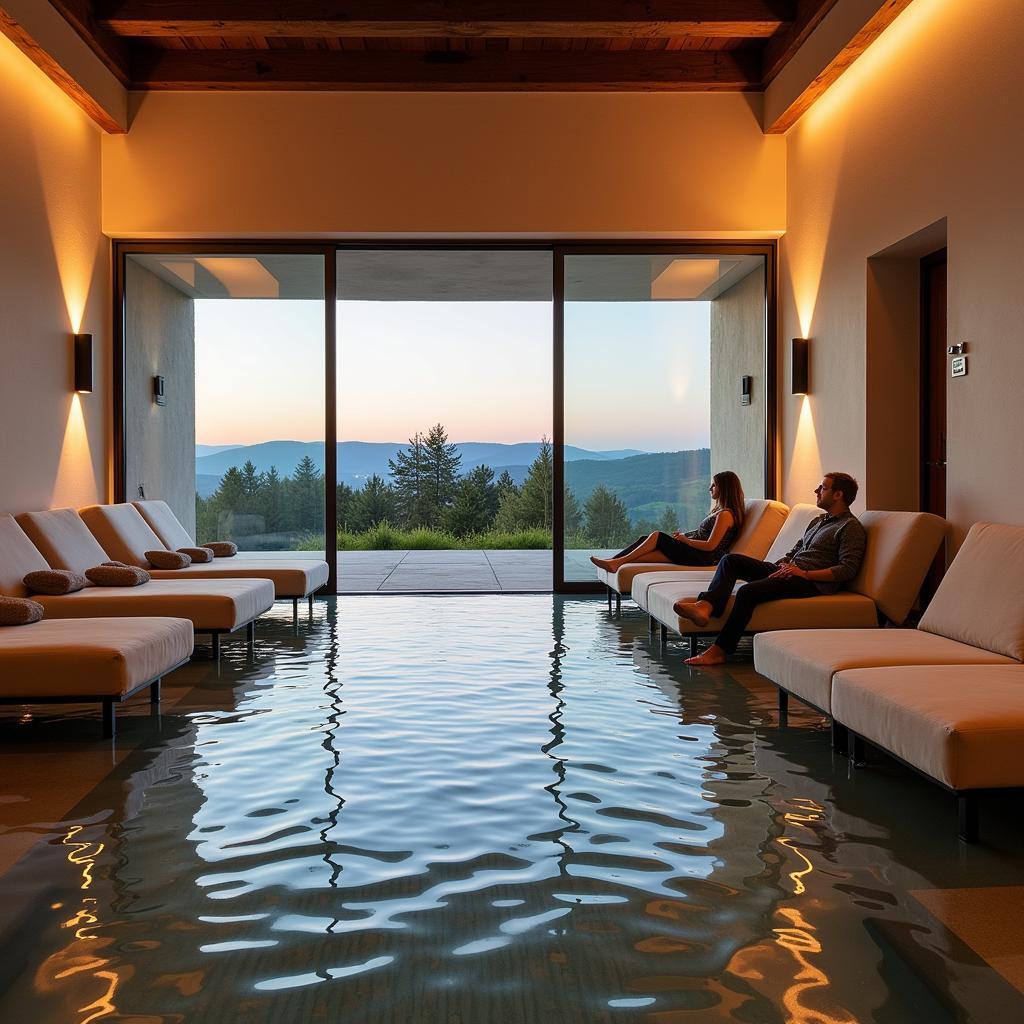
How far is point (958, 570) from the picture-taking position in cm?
457

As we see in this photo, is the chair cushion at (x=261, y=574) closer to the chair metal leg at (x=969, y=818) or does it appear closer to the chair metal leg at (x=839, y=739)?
the chair metal leg at (x=839, y=739)

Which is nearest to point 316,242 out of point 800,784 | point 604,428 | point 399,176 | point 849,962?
point 399,176

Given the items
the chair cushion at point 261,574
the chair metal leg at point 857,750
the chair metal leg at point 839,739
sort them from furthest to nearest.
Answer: the chair cushion at point 261,574 < the chair metal leg at point 839,739 < the chair metal leg at point 857,750

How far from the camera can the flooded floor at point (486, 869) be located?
2064mm

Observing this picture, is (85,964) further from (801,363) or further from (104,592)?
(801,363)

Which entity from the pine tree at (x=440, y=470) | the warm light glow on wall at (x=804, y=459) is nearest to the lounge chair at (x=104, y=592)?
the warm light glow on wall at (x=804, y=459)

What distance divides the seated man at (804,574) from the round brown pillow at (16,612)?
3.15 meters

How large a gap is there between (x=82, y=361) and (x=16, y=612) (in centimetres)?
369

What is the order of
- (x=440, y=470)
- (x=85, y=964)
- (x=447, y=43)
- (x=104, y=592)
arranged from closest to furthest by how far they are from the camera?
(x=85, y=964) → (x=104, y=592) → (x=447, y=43) → (x=440, y=470)

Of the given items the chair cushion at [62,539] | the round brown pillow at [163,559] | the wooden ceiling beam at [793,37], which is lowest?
the round brown pillow at [163,559]

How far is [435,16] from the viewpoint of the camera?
7.23 m

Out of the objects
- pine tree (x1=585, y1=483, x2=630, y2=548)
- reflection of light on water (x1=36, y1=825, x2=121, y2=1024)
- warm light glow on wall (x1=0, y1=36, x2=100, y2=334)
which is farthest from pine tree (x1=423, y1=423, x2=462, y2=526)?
reflection of light on water (x1=36, y1=825, x2=121, y2=1024)

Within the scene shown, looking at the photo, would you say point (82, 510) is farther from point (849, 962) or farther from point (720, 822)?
point (849, 962)

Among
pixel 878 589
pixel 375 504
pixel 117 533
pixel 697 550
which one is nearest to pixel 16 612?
pixel 117 533
